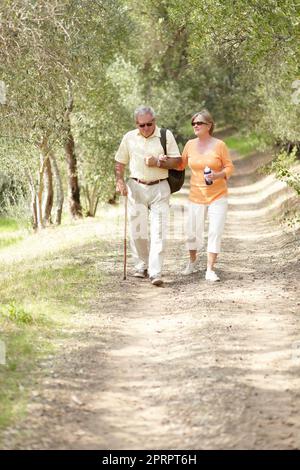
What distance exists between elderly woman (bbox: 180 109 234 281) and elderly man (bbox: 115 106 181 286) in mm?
340

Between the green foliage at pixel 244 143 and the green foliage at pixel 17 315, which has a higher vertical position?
the green foliage at pixel 17 315

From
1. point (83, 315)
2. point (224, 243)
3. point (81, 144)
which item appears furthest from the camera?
point (81, 144)

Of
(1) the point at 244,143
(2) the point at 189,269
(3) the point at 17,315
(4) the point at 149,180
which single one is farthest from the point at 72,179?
(1) the point at 244,143

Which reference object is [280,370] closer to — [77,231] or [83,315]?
[83,315]

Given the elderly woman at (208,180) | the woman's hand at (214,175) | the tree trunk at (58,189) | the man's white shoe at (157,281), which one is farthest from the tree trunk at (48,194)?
the woman's hand at (214,175)

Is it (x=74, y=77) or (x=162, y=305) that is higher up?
(x=74, y=77)

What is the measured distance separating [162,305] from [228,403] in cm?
416

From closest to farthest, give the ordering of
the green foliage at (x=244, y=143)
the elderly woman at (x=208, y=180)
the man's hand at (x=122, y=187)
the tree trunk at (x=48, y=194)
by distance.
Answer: the elderly woman at (x=208, y=180) < the man's hand at (x=122, y=187) < the tree trunk at (x=48, y=194) < the green foliage at (x=244, y=143)

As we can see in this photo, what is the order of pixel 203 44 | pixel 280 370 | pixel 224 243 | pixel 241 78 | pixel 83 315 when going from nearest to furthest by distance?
pixel 280 370 → pixel 83 315 → pixel 203 44 → pixel 224 243 → pixel 241 78

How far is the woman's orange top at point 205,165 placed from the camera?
38.4 ft

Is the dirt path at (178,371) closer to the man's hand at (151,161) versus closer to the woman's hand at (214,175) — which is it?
the woman's hand at (214,175)

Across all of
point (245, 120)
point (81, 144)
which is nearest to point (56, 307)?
point (81, 144)

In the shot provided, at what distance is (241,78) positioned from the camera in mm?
35750

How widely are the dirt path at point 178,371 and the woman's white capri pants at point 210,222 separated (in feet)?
1.94
